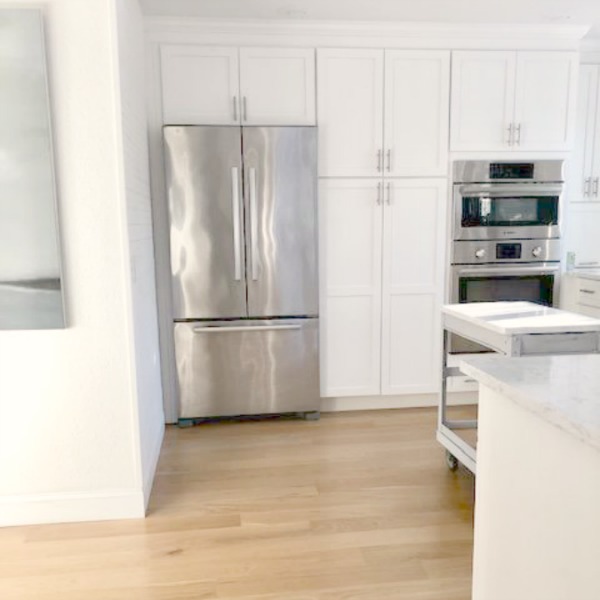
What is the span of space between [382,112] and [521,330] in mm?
1918

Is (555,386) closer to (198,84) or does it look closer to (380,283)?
(380,283)

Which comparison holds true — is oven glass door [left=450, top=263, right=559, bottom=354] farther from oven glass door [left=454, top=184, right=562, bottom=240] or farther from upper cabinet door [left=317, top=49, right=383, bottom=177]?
upper cabinet door [left=317, top=49, right=383, bottom=177]

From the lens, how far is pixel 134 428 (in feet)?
7.86

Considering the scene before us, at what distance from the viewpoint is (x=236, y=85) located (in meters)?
3.33

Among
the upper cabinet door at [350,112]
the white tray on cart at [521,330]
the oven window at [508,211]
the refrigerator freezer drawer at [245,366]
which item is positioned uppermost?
the upper cabinet door at [350,112]

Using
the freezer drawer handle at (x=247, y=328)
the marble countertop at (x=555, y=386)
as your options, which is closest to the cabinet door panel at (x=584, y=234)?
the freezer drawer handle at (x=247, y=328)

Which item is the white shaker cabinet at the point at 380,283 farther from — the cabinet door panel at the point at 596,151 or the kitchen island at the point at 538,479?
the kitchen island at the point at 538,479

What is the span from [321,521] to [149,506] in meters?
0.81

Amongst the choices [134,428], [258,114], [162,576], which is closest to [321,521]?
[162,576]

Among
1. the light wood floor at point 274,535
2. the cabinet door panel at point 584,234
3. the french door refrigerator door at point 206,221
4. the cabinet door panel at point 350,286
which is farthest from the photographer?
the cabinet door panel at point 584,234

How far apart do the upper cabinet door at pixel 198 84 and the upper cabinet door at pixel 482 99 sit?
1422 millimetres

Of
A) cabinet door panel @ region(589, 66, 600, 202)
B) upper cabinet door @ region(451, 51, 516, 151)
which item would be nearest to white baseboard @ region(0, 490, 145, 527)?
upper cabinet door @ region(451, 51, 516, 151)

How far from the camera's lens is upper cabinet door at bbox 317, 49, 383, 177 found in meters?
3.39

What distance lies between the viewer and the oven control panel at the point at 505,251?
358 cm
